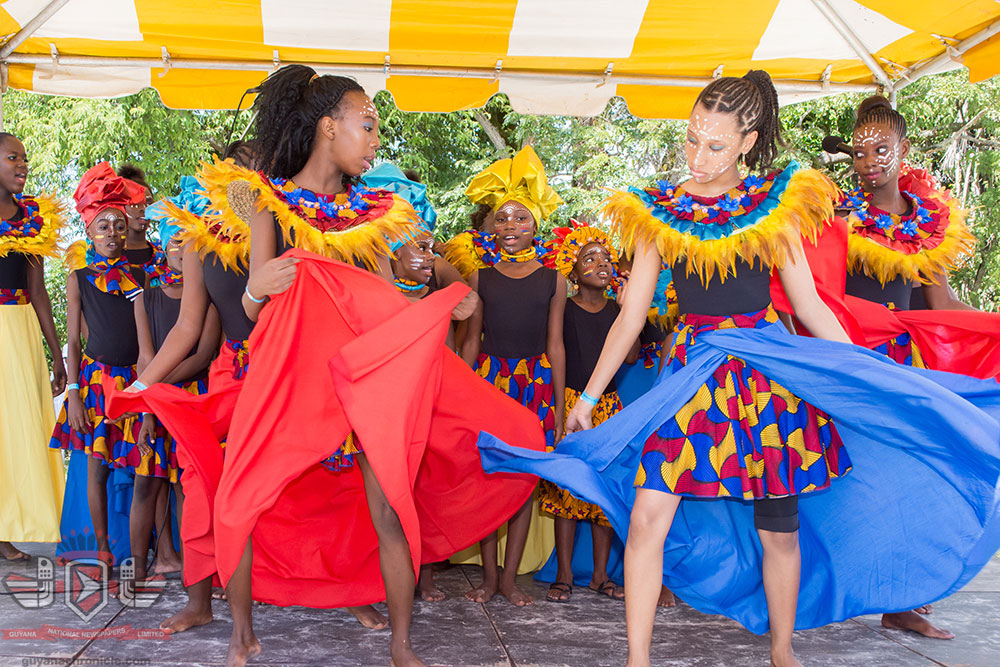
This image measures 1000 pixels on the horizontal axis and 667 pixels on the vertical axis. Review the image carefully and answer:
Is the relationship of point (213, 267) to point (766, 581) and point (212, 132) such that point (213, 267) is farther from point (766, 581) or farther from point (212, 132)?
point (212, 132)

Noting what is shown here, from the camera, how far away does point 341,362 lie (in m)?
2.95

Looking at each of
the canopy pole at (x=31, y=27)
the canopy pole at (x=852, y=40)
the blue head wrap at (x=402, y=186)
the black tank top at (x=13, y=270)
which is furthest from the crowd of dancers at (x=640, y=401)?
the canopy pole at (x=31, y=27)

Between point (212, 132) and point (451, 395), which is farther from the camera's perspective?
point (212, 132)

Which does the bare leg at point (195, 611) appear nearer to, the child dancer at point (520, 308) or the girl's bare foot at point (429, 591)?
the girl's bare foot at point (429, 591)

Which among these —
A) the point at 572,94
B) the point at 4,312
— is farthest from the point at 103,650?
the point at 572,94

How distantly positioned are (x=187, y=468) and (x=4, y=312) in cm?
209

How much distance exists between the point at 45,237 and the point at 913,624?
4694 millimetres

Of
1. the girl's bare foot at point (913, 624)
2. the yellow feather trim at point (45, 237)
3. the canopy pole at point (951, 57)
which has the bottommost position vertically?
the girl's bare foot at point (913, 624)

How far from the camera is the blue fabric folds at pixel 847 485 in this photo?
2762 mm

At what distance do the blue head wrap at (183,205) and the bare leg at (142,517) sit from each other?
1231mm

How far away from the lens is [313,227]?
3.17 m

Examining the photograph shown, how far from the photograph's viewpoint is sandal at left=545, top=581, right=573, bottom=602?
4.30 m

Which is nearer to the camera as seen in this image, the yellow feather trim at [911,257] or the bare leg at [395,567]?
the bare leg at [395,567]

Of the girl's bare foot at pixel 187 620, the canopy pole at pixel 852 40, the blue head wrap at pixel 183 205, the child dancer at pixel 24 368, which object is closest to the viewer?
the girl's bare foot at pixel 187 620
